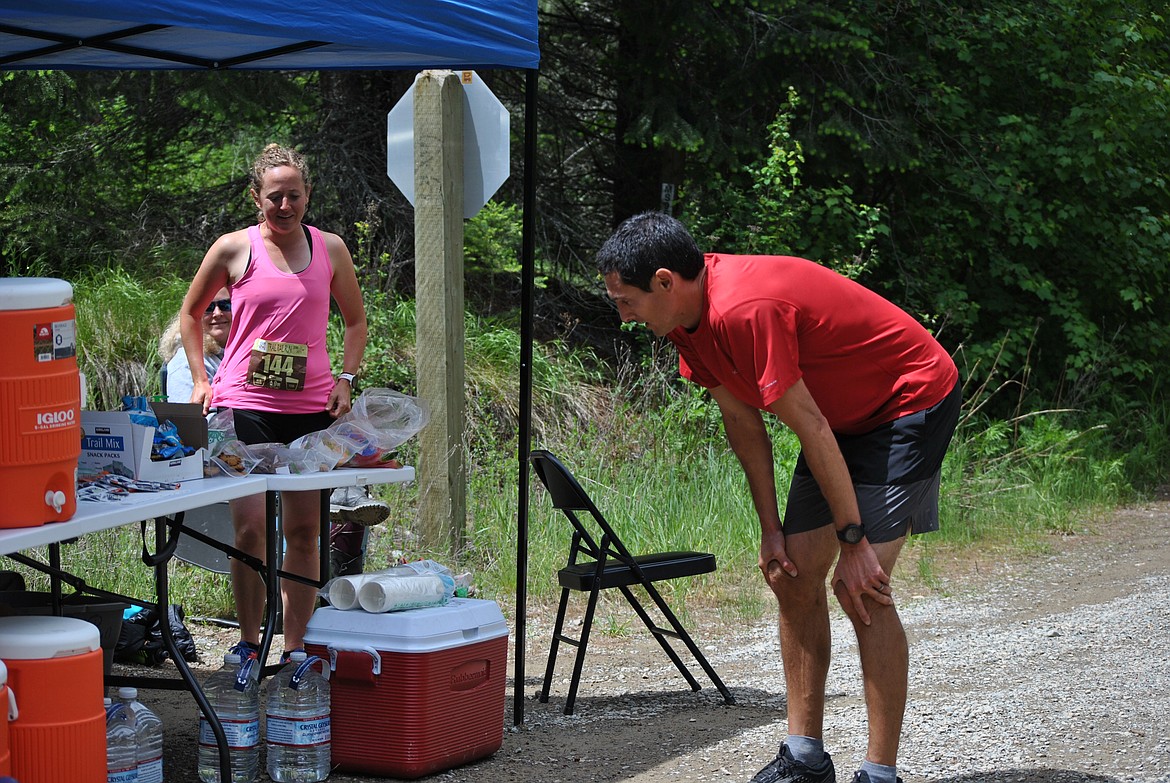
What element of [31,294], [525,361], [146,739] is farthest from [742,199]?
[31,294]

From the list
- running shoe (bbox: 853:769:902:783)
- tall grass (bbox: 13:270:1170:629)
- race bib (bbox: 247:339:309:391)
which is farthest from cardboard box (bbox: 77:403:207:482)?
tall grass (bbox: 13:270:1170:629)

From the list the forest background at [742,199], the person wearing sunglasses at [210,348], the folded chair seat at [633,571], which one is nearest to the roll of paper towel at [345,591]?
the folded chair seat at [633,571]

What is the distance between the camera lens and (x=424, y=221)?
257 inches

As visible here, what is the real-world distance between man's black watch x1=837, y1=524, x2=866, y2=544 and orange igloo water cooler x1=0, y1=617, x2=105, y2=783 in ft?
6.33

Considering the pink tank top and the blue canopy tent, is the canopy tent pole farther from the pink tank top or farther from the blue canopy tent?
the pink tank top

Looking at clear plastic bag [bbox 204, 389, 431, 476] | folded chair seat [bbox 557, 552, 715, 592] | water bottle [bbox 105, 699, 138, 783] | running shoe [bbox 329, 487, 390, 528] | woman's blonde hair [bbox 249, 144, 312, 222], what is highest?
woman's blonde hair [bbox 249, 144, 312, 222]

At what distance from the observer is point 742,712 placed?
485cm

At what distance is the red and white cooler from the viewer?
396 cm

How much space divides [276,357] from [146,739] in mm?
1567

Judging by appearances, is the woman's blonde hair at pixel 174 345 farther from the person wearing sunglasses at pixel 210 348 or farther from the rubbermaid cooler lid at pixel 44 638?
the rubbermaid cooler lid at pixel 44 638

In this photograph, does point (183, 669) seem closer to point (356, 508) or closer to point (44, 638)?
point (44, 638)

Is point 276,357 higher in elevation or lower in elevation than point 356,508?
higher

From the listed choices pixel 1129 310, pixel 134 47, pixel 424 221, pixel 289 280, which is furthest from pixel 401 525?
pixel 1129 310

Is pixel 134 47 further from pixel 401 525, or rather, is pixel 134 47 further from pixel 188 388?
pixel 401 525
